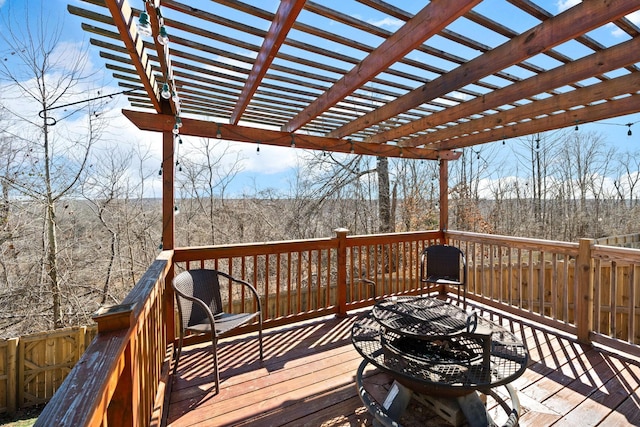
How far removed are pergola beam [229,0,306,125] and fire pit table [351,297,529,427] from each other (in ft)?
6.26

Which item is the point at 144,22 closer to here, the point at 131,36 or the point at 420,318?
the point at 131,36

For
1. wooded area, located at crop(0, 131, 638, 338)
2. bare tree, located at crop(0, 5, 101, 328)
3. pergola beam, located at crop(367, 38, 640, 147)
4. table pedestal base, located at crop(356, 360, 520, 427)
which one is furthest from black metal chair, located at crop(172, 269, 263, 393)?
bare tree, located at crop(0, 5, 101, 328)

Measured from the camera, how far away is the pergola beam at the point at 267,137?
2.92 metres

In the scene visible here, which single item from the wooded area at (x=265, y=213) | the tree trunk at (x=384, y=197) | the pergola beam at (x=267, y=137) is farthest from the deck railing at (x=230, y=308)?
the tree trunk at (x=384, y=197)

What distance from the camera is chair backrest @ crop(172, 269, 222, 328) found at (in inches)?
94.3

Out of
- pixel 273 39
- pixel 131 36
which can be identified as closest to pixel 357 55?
pixel 273 39

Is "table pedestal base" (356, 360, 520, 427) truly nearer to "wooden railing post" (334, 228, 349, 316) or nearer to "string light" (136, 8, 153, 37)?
"wooden railing post" (334, 228, 349, 316)

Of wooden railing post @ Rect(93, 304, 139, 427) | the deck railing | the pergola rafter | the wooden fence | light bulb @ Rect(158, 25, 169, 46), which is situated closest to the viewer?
the deck railing

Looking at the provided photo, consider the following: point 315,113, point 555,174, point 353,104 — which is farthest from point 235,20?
point 555,174

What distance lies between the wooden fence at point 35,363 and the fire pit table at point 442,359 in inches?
183

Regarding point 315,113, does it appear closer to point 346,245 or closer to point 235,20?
point 235,20

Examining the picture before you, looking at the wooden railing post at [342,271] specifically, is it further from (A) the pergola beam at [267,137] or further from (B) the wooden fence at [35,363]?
(B) the wooden fence at [35,363]

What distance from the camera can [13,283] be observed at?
528 centimetres

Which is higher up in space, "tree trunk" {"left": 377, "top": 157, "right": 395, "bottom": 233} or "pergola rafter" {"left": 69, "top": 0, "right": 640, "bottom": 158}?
"pergola rafter" {"left": 69, "top": 0, "right": 640, "bottom": 158}
